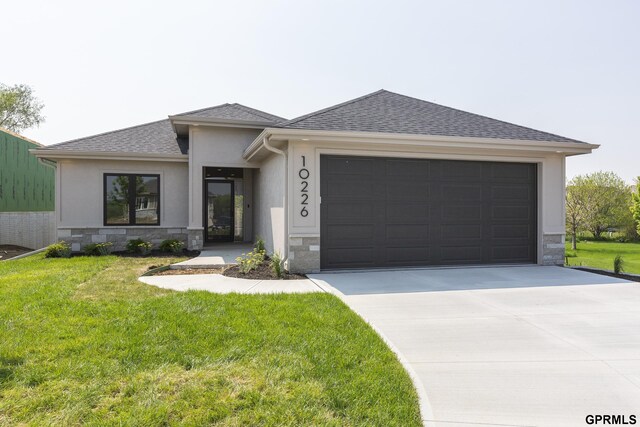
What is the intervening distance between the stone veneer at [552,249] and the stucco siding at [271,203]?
21.1 feet

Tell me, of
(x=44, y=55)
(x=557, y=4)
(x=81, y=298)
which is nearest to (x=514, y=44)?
(x=557, y=4)

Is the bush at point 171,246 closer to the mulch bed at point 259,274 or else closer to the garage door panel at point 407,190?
the mulch bed at point 259,274

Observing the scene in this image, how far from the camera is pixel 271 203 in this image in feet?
32.5

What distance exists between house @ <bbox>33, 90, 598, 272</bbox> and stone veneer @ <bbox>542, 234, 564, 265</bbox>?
3cm

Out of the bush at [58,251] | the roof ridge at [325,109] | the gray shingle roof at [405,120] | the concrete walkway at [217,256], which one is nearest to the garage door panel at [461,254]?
the gray shingle roof at [405,120]

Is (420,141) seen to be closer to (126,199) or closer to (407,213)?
(407,213)

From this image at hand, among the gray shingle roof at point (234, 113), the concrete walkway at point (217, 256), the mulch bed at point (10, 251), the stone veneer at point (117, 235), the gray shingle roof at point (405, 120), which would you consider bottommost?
the mulch bed at point (10, 251)

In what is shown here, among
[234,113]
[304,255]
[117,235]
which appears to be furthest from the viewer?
[234,113]

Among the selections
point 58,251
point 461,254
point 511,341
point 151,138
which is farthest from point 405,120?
point 58,251

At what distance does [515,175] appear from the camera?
933 centimetres

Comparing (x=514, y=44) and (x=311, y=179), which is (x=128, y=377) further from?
(x=514, y=44)

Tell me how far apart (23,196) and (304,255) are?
18.7 m

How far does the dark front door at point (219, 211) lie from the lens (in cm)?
1389

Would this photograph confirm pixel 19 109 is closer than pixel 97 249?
No
